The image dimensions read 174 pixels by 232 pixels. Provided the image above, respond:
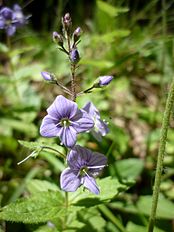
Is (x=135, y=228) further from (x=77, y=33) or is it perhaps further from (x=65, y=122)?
(x=77, y=33)

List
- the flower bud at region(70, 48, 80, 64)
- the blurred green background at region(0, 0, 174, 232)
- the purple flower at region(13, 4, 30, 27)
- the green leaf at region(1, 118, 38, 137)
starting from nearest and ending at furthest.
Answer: the flower bud at region(70, 48, 80, 64)
the blurred green background at region(0, 0, 174, 232)
the purple flower at region(13, 4, 30, 27)
the green leaf at region(1, 118, 38, 137)

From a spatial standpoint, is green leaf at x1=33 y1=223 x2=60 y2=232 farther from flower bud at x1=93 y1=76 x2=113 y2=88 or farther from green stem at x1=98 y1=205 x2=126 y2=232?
flower bud at x1=93 y1=76 x2=113 y2=88

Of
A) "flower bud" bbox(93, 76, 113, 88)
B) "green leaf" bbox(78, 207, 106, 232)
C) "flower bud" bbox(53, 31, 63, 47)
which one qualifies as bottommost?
"green leaf" bbox(78, 207, 106, 232)

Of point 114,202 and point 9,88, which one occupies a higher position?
point 9,88

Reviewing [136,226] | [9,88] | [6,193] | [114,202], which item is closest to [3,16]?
[9,88]

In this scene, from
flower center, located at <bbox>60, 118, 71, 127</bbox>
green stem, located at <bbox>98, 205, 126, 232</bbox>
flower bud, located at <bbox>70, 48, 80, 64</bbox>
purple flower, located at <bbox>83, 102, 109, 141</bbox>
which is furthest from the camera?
green stem, located at <bbox>98, 205, 126, 232</bbox>

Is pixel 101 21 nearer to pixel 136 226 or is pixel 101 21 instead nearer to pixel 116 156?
pixel 116 156

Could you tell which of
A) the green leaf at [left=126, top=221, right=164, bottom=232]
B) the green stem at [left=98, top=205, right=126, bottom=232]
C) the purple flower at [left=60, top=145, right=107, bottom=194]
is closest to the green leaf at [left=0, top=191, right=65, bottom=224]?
the purple flower at [left=60, top=145, right=107, bottom=194]
